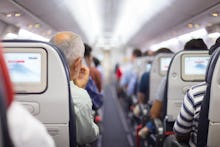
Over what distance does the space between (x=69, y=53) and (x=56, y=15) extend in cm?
429

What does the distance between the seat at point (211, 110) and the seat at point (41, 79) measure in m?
0.97

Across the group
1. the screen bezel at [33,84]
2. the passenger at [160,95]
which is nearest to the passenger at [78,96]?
the screen bezel at [33,84]

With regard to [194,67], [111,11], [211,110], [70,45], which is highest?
[111,11]

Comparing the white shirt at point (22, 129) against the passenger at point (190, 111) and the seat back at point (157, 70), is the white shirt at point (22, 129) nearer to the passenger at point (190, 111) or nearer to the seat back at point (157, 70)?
the passenger at point (190, 111)

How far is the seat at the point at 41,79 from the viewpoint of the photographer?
8.41 feet

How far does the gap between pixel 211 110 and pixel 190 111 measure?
286 mm

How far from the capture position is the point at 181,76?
4164 mm

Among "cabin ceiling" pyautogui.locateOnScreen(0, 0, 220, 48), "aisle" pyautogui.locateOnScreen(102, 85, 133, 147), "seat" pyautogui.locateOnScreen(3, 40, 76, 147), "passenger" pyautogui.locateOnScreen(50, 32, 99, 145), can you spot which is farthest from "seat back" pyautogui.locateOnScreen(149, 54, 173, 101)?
"seat" pyautogui.locateOnScreen(3, 40, 76, 147)

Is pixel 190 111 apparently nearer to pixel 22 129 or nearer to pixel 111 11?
pixel 22 129

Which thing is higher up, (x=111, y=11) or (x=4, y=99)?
(x=111, y=11)

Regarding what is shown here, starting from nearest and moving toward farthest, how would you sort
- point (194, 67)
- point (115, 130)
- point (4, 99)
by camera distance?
1. point (4, 99)
2. point (194, 67)
3. point (115, 130)

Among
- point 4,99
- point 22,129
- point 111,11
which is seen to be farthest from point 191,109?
point 111,11

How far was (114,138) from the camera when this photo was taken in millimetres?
7871

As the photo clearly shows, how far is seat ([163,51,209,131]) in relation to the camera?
403cm
